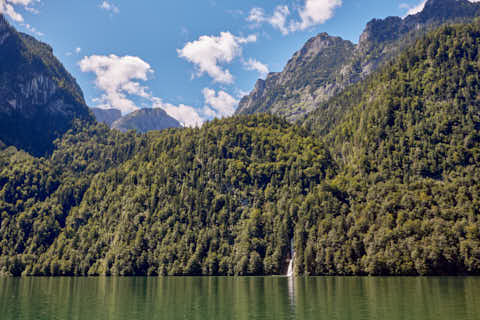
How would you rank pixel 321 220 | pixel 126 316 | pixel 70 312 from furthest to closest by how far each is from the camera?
1. pixel 321 220
2. pixel 70 312
3. pixel 126 316

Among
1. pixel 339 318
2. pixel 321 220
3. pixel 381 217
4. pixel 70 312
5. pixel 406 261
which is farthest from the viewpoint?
pixel 321 220

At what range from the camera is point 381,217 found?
16875 centimetres

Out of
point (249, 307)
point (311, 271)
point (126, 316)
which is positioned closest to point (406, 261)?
point (311, 271)

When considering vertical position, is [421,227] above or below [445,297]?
above

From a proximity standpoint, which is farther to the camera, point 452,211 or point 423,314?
point 452,211

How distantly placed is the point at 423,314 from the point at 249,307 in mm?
24356

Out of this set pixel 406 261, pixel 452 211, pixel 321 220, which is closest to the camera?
pixel 406 261

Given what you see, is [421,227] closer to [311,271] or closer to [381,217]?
[381,217]

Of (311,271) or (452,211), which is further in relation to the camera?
(311,271)

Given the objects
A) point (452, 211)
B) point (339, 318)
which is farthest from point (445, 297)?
point (452, 211)

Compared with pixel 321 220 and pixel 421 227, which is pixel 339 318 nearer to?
pixel 421 227

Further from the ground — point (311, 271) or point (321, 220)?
point (321, 220)

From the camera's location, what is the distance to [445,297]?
211 feet

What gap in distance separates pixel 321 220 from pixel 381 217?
33.2 metres
